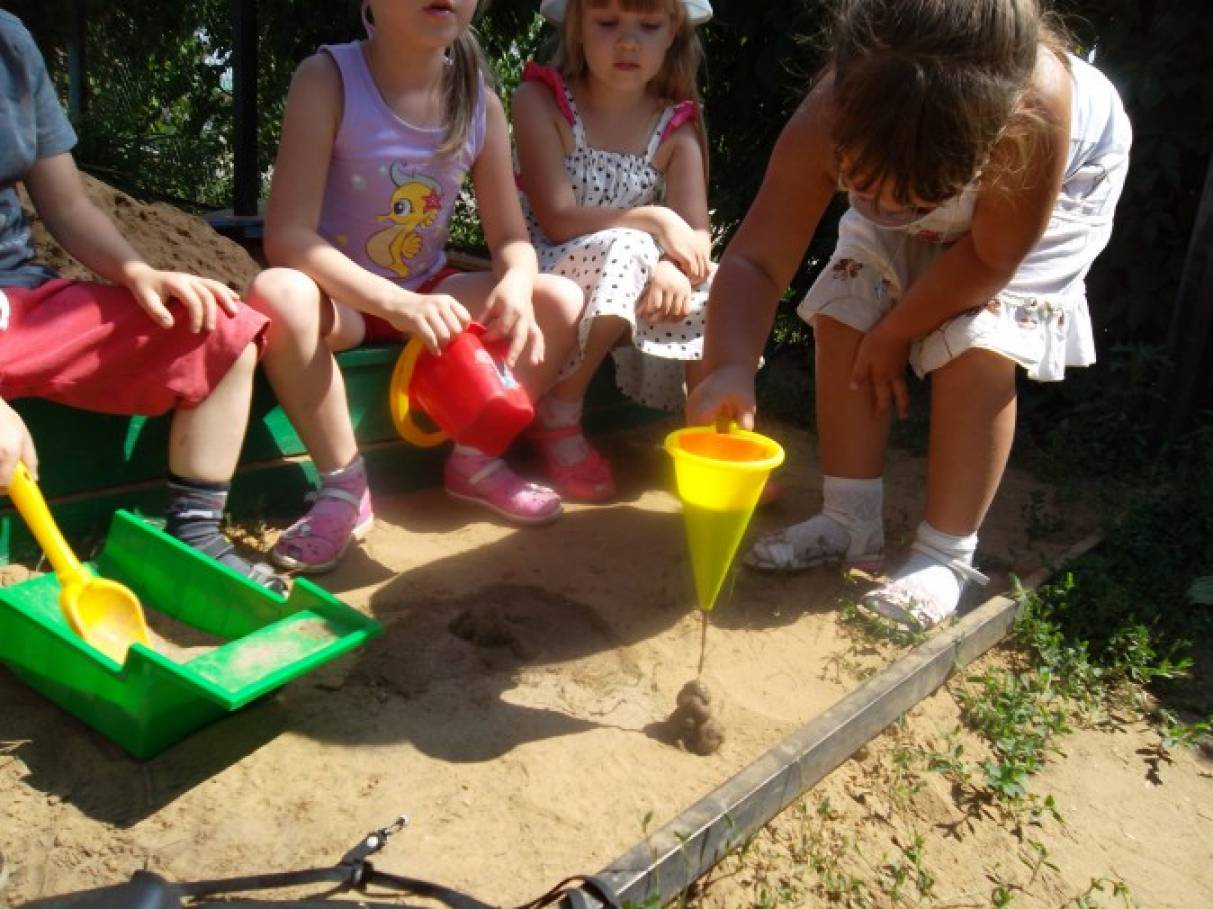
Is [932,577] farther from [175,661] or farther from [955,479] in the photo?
[175,661]

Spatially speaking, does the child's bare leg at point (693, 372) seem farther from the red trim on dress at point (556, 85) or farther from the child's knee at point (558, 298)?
the red trim on dress at point (556, 85)

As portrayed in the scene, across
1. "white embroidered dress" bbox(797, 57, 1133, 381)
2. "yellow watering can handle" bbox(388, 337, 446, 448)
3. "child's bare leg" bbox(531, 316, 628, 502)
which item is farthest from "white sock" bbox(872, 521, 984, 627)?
"yellow watering can handle" bbox(388, 337, 446, 448)

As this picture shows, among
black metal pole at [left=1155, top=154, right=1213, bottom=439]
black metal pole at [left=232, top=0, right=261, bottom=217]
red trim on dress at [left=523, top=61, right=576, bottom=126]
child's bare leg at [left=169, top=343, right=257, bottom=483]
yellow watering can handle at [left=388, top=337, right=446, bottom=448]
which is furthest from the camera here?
black metal pole at [left=232, top=0, right=261, bottom=217]

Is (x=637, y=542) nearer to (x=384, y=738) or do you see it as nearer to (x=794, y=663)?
(x=794, y=663)

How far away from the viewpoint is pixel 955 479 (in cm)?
224

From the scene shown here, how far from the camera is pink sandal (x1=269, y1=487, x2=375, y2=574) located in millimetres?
2221

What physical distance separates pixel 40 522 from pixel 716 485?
101 centimetres

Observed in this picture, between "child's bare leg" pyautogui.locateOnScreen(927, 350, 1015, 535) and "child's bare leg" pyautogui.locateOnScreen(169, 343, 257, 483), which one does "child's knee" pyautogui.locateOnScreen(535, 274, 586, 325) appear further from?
"child's bare leg" pyautogui.locateOnScreen(927, 350, 1015, 535)

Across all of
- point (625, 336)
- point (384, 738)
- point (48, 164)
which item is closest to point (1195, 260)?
point (625, 336)

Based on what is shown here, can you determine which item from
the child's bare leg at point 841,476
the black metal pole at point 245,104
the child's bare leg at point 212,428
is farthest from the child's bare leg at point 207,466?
the black metal pole at point 245,104

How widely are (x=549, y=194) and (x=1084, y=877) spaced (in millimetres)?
1877

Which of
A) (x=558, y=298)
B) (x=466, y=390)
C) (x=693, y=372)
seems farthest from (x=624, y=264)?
(x=466, y=390)

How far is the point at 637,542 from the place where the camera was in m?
2.54

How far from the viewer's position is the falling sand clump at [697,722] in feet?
5.77
